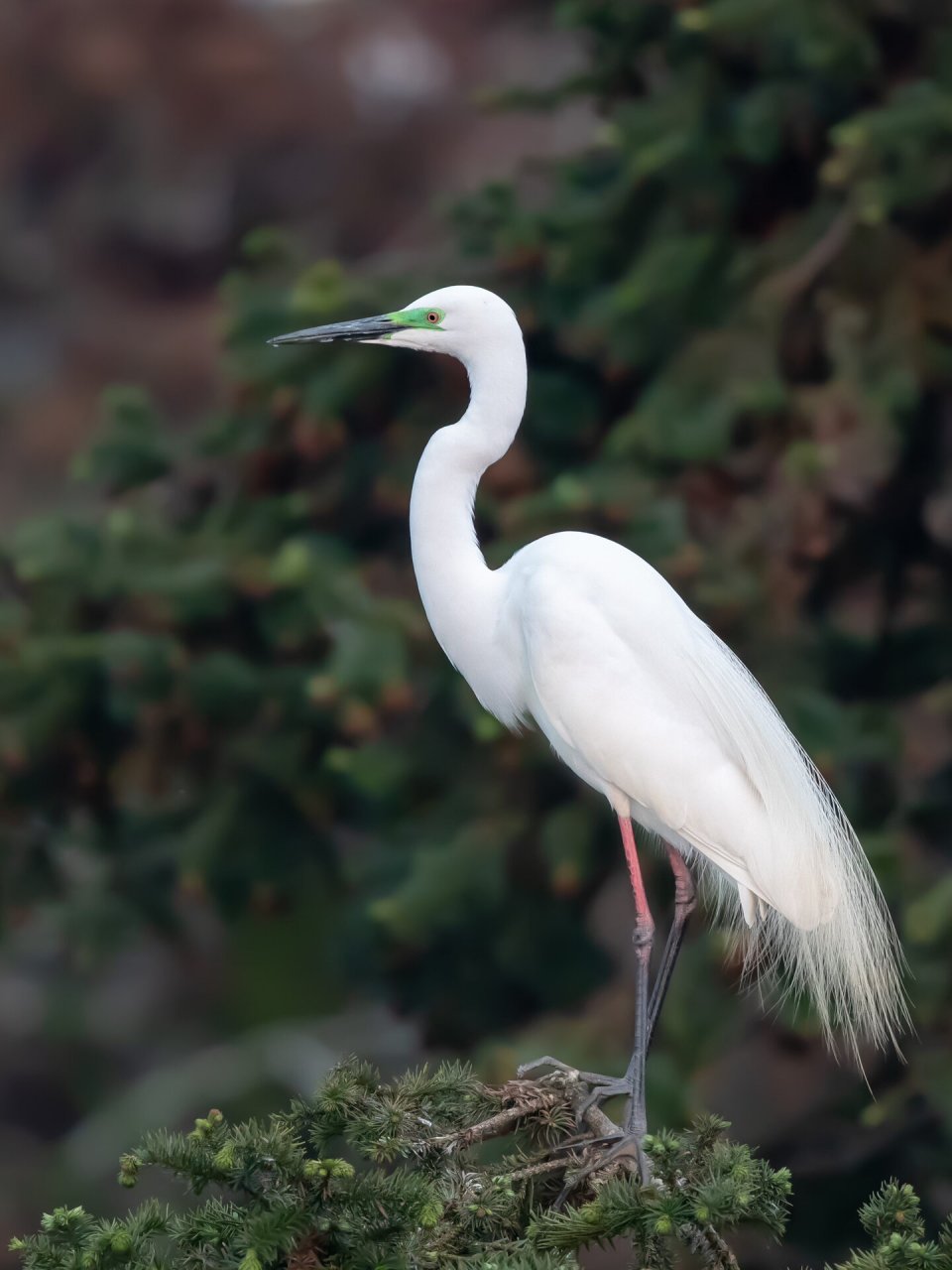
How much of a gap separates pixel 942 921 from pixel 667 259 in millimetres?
1335

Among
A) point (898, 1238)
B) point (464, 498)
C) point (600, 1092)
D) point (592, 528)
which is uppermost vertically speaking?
point (592, 528)

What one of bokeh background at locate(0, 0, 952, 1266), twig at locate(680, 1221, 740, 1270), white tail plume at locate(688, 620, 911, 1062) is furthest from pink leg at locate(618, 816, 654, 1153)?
bokeh background at locate(0, 0, 952, 1266)

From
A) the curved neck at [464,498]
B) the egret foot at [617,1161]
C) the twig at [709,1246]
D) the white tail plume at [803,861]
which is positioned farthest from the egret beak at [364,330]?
the twig at [709,1246]

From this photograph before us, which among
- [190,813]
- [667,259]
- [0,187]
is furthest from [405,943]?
[0,187]

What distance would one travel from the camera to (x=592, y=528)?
3.01 meters

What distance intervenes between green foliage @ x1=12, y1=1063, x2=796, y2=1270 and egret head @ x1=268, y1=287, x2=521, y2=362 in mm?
912

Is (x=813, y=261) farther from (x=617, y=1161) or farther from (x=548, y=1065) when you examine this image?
(x=617, y=1161)

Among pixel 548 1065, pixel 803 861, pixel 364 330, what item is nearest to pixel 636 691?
pixel 803 861

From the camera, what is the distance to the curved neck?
6.44 feet

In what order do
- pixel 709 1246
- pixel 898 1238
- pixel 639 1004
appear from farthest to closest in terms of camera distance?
pixel 639 1004, pixel 709 1246, pixel 898 1238

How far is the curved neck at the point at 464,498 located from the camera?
77.3 inches

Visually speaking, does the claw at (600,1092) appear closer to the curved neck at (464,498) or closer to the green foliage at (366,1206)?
the green foliage at (366,1206)

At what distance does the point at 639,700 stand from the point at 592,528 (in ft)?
3.74

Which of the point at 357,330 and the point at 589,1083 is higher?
the point at 357,330
